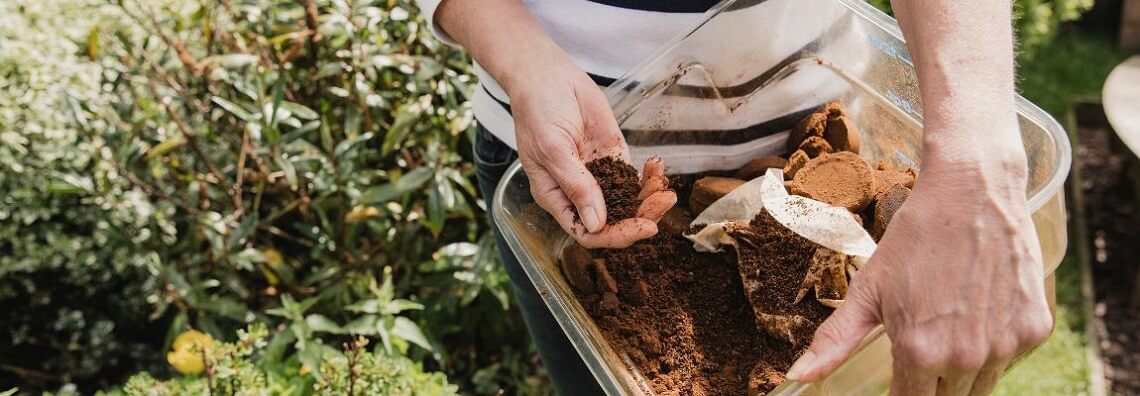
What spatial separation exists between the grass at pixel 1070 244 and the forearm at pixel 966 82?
93cm

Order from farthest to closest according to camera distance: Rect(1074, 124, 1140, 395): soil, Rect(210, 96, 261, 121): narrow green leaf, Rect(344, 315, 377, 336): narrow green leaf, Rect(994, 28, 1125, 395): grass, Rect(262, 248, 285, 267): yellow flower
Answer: Rect(1074, 124, 1140, 395): soil, Rect(994, 28, 1125, 395): grass, Rect(262, 248, 285, 267): yellow flower, Rect(210, 96, 261, 121): narrow green leaf, Rect(344, 315, 377, 336): narrow green leaf

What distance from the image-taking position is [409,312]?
2.21 meters

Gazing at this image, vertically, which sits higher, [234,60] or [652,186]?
[652,186]

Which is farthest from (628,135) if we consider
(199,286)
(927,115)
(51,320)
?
(51,320)

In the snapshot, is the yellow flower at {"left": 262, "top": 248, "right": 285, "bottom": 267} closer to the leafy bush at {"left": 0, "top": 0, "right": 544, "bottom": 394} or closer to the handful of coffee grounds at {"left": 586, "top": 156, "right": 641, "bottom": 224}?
the leafy bush at {"left": 0, "top": 0, "right": 544, "bottom": 394}

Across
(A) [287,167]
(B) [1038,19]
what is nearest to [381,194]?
(A) [287,167]

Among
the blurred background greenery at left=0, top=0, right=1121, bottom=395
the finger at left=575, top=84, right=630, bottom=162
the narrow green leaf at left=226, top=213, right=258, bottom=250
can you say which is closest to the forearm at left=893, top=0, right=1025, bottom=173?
the finger at left=575, top=84, right=630, bottom=162

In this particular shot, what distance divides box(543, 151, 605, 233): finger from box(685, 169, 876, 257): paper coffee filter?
0.42 ft

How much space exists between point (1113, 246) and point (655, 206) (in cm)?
262

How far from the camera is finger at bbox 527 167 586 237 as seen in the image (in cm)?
107

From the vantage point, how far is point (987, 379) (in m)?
0.78

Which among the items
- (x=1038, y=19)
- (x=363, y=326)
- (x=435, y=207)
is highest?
(x=435, y=207)

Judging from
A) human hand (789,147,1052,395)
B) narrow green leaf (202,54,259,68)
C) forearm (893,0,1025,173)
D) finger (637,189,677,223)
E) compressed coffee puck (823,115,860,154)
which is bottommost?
narrow green leaf (202,54,259,68)

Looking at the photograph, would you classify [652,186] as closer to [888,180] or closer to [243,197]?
[888,180]
